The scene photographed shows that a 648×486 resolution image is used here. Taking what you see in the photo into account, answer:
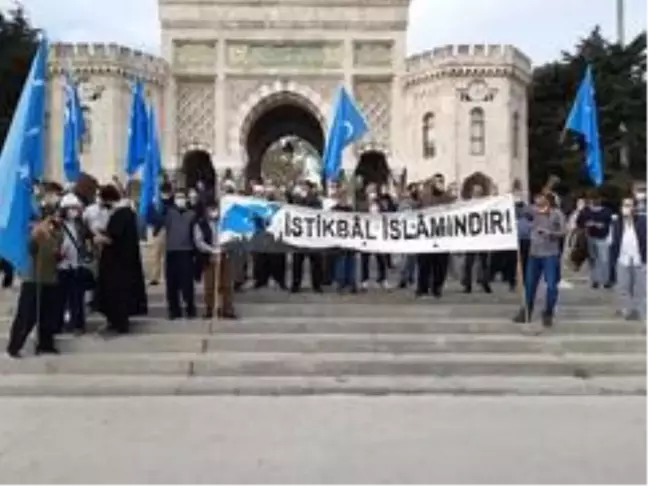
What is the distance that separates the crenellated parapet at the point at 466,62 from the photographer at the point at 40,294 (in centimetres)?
3837

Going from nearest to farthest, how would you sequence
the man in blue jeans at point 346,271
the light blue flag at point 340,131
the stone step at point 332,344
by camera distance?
the stone step at point 332,344 < the man in blue jeans at point 346,271 < the light blue flag at point 340,131

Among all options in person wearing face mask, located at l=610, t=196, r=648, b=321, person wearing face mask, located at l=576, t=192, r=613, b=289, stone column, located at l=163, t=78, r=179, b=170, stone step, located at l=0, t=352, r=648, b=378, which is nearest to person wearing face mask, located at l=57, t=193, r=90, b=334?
stone step, located at l=0, t=352, r=648, b=378

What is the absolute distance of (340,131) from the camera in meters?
19.7

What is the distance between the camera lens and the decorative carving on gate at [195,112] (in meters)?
51.6

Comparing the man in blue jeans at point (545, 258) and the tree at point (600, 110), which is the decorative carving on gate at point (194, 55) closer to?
the tree at point (600, 110)

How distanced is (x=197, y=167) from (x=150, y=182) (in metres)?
34.8

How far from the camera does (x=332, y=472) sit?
311 inches

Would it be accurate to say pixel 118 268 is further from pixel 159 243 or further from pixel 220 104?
pixel 220 104

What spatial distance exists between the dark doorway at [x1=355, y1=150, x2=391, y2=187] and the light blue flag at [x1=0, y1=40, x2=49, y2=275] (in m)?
39.1

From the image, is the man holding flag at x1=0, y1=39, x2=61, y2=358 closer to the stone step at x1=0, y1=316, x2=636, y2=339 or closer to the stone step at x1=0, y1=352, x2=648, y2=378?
the stone step at x1=0, y1=352, x2=648, y2=378

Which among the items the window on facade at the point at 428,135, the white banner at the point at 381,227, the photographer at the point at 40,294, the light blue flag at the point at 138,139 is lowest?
the photographer at the point at 40,294

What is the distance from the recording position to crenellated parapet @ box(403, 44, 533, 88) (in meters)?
50.1

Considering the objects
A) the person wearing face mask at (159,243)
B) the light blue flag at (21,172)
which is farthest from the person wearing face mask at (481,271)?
the light blue flag at (21,172)

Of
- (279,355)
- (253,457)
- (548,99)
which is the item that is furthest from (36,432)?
(548,99)
